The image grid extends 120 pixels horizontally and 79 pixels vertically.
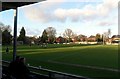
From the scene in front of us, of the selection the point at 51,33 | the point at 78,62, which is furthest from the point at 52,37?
the point at 78,62

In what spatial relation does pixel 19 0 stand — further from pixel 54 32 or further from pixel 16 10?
pixel 54 32

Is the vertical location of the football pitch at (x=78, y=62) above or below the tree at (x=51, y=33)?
below

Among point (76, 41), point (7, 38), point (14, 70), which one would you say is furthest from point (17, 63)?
point (76, 41)

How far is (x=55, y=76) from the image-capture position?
24.1 ft

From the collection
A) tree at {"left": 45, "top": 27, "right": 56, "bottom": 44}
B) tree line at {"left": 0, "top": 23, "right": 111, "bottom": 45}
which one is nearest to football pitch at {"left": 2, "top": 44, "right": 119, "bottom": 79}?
tree line at {"left": 0, "top": 23, "right": 111, "bottom": 45}

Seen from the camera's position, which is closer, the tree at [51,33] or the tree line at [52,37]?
Result: the tree line at [52,37]

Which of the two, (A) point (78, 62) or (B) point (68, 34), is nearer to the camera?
(A) point (78, 62)

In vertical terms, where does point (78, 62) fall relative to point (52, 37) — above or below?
below

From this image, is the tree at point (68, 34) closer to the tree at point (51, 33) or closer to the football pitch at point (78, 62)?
the tree at point (51, 33)

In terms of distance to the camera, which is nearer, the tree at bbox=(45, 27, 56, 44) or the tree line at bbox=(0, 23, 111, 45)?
the tree line at bbox=(0, 23, 111, 45)

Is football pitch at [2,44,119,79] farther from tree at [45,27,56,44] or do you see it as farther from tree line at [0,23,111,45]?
tree at [45,27,56,44]

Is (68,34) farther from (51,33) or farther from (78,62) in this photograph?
(78,62)

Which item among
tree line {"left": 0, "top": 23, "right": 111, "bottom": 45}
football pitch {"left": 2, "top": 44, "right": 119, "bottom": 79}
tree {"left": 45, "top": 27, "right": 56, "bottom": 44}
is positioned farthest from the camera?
tree {"left": 45, "top": 27, "right": 56, "bottom": 44}

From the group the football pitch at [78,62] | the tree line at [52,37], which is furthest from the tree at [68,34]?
the football pitch at [78,62]
